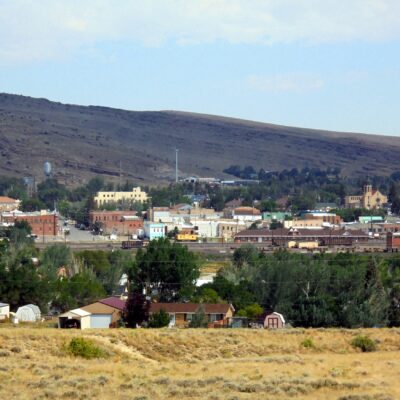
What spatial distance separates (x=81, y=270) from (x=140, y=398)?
120ft

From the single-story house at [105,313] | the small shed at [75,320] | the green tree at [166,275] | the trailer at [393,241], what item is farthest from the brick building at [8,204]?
the small shed at [75,320]

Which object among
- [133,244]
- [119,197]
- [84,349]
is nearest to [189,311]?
[84,349]

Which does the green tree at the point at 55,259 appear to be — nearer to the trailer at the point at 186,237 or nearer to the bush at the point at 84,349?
the bush at the point at 84,349

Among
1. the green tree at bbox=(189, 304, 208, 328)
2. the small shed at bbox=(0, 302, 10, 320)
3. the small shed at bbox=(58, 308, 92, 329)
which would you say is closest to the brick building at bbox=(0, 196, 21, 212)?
the small shed at bbox=(0, 302, 10, 320)

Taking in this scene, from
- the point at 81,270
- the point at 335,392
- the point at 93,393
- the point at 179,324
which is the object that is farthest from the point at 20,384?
the point at 81,270

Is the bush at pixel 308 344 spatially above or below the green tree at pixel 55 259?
below

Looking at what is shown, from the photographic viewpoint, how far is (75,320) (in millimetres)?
36875

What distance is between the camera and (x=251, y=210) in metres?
121

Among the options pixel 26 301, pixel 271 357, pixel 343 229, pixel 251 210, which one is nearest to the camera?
pixel 271 357

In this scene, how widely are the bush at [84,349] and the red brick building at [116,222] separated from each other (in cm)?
7874

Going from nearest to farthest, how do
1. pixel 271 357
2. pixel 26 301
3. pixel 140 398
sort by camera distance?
pixel 140 398 < pixel 271 357 < pixel 26 301

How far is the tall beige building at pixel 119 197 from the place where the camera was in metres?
133

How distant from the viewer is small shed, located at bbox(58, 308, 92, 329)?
36.2 metres

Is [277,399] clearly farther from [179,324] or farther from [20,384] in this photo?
[179,324]
